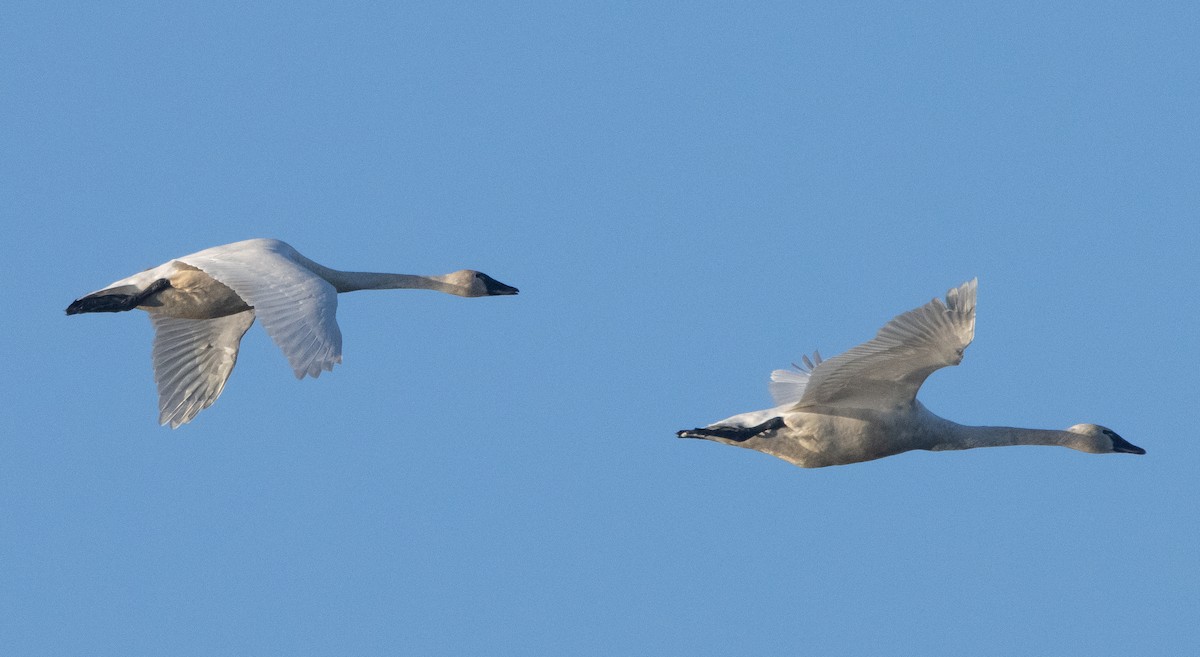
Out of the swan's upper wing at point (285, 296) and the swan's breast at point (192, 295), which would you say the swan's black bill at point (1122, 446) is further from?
the swan's breast at point (192, 295)

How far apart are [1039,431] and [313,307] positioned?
669 cm

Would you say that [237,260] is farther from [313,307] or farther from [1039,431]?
[1039,431]

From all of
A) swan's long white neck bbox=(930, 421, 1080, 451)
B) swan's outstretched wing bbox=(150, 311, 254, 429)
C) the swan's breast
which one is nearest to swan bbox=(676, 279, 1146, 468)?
swan's long white neck bbox=(930, 421, 1080, 451)

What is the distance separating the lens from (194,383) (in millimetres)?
20078

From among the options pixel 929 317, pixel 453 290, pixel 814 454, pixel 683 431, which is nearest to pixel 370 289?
pixel 453 290

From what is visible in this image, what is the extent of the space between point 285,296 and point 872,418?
5.12m

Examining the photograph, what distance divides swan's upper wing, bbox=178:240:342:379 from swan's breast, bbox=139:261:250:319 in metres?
0.16

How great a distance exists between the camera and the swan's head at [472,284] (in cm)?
2105

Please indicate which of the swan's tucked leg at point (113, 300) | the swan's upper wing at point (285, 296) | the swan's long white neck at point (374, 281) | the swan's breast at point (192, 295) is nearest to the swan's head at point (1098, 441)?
the swan's long white neck at point (374, 281)

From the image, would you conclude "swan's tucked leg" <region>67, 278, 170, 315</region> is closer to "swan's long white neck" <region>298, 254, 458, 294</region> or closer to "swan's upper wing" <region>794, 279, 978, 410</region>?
"swan's long white neck" <region>298, 254, 458, 294</region>

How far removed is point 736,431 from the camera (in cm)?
1838

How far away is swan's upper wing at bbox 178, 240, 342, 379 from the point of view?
1641 cm

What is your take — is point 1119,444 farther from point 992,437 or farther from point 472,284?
point 472,284

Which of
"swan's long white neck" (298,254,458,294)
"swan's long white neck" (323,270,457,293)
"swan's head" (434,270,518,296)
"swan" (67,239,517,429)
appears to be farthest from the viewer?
"swan's head" (434,270,518,296)
